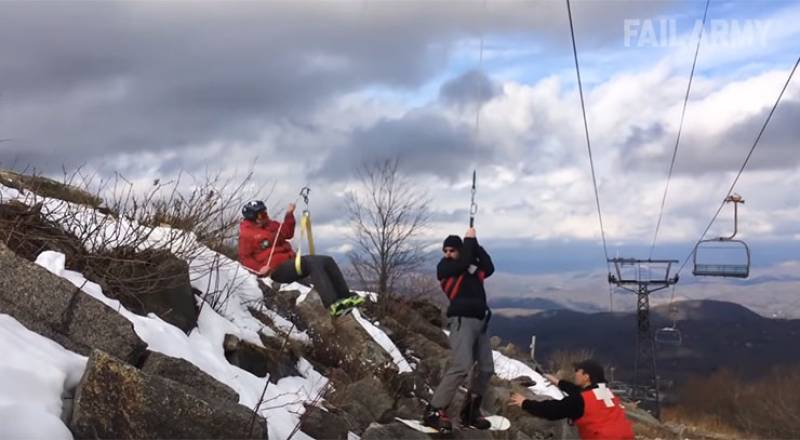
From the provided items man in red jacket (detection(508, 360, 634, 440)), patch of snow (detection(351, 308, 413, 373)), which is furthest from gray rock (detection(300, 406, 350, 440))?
patch of snow (detection(351, 308, 413, 373))

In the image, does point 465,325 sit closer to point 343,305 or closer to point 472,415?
point 472,415

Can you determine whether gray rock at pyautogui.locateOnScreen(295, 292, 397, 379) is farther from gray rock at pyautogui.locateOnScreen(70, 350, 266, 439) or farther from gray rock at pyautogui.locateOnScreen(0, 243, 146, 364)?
gray rock at pyautogui.locateOnScreen(70, 350, 266, 439)

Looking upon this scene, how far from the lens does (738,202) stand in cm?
2486

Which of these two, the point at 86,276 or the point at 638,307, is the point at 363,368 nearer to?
the point at 86,276

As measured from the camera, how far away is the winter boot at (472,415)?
995 cm

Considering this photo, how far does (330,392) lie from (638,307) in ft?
126

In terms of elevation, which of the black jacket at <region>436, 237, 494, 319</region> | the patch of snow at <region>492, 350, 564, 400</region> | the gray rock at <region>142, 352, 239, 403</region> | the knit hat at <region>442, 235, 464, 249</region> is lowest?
the patch of snow at <region>492, 350, 564, 400</region>

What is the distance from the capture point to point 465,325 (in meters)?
9.80

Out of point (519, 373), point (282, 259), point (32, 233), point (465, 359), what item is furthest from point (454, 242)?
point (519, 373)

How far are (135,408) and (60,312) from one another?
1367mm

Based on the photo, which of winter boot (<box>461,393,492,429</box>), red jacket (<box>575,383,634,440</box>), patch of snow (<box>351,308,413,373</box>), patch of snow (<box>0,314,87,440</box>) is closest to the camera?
patch of snow (<box>0,314,87,440</box>)

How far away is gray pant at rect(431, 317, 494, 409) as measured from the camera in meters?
A: 9.61

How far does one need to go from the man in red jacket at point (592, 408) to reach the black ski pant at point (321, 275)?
3892 millimetres

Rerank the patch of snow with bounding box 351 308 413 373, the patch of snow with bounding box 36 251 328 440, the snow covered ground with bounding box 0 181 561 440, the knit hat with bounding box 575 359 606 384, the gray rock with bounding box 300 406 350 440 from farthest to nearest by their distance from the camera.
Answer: the patch of snow with bounding box 351 308 413 373 → the gray rock with bounding box 300 406 350 440 → the patch of snow with bounding box 36 251 328 440 → the knit hat with bounding box 575 359 606 384 → the snow covered ground with bounding box 0 181 561 440
